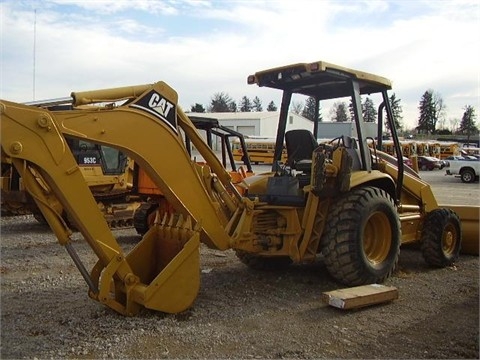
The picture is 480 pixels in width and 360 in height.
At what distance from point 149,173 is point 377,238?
2.97m

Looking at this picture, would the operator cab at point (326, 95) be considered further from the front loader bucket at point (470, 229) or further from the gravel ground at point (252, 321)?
the front loader bucket at point (470, 229)

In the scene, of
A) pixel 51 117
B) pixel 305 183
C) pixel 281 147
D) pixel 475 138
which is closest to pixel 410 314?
pixel 305 183

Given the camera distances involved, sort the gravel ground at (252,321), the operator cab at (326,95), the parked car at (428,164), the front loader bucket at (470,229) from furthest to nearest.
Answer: the parked car at (428,164) < the front loader bucket at (470,229) < the operator cab at (326,95) < the gravel ground at (252,321)

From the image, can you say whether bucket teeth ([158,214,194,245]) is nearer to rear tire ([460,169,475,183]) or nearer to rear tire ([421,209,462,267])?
rear tire ([421,209,462,267])

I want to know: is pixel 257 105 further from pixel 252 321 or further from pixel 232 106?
pixel 252 321

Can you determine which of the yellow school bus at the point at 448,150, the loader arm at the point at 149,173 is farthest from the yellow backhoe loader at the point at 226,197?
the yellow school bus at the point at 448,150

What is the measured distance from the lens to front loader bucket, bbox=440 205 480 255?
27.0 feet

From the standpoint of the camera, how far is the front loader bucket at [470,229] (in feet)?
27.0

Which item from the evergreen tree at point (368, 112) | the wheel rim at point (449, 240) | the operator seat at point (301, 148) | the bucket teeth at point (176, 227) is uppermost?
the evergreen tree at point (368, 112)

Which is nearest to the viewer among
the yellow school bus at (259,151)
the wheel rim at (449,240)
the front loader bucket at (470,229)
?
the wheel rim at (449,240)

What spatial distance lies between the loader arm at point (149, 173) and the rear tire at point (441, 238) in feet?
10.3

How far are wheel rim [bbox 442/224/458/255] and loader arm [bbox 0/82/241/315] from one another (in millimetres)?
3453

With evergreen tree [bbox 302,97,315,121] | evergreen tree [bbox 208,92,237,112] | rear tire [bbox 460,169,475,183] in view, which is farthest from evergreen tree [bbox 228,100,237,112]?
evergreen tree [bbox 302,97,315,121]

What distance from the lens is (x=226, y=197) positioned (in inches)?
226
